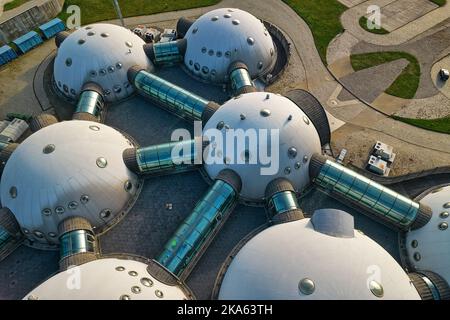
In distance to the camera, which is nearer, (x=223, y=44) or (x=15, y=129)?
(x=15, y=129)

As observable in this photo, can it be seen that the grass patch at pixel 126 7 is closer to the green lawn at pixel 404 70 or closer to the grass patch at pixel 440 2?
the green lawn at pixel 404 70

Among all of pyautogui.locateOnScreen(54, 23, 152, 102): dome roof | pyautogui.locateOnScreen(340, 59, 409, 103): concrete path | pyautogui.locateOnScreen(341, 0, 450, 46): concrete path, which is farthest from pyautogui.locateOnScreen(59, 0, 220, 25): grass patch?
pyautogui.locateOnScreen(340, 59, 409, 103): concrete path

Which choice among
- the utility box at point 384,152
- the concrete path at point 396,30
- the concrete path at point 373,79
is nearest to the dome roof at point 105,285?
the utility box at point 384,152

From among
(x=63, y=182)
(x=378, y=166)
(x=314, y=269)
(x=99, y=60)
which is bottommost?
(x=378, y=166)

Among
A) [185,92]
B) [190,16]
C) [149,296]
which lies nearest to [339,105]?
[185,92]

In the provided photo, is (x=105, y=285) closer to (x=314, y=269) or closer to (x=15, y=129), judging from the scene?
(x=314, y=269)

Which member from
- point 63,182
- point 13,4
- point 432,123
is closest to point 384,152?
point 432,123
